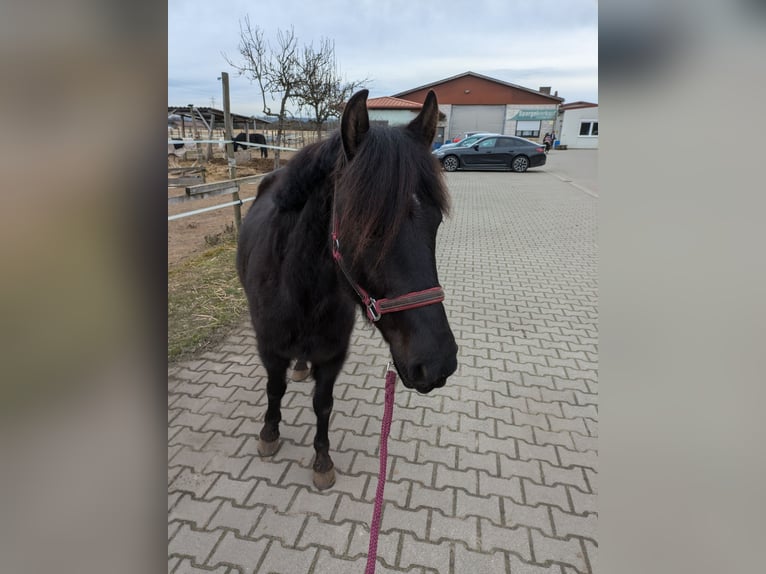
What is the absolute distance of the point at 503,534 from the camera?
85.1 inches

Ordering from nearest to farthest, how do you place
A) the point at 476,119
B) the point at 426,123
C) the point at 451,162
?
the point at 426,123
the point at 451,162
the point at 476,119

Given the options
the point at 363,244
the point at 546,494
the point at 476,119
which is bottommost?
Answer: the point at 546,494

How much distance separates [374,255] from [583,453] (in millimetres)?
2284

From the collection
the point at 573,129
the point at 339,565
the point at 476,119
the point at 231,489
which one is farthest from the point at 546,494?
the point at 573,129

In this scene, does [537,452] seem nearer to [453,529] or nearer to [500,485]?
[500,485]

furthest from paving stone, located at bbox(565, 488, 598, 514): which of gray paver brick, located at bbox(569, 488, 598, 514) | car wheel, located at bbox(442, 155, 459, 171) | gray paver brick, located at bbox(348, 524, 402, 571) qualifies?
car wheel, located at bbox(442, 155, 459, 171)

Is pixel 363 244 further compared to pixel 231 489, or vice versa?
pixel 231 489

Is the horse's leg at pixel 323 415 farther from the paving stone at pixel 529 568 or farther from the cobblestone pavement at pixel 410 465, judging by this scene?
the paving stone at pixel 529 568

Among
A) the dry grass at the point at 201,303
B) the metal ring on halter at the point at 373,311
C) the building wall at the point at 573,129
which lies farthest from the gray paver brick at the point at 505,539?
the building wall at the point at 573,129

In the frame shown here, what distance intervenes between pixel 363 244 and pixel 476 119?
38.7m

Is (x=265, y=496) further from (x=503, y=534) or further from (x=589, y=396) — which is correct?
(x=589, y=396)

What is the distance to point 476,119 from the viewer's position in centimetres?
3622

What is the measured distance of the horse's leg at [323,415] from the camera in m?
2.40
